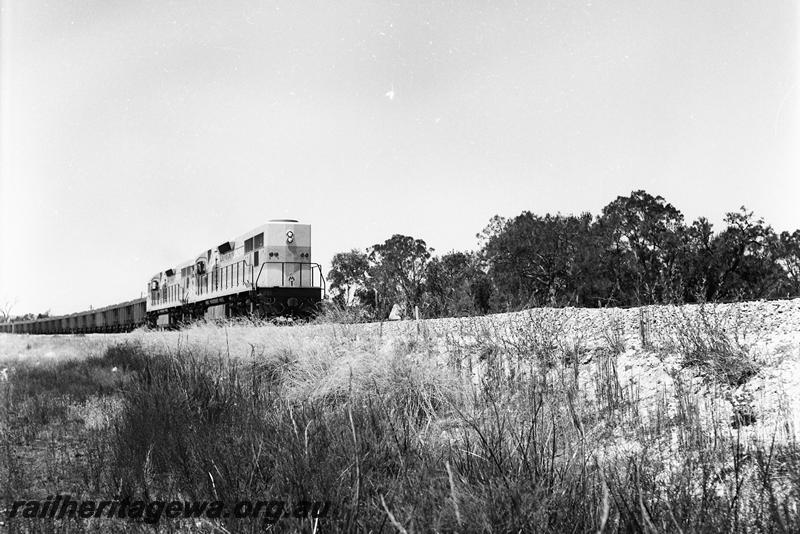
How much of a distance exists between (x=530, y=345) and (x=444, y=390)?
1376 millimetres

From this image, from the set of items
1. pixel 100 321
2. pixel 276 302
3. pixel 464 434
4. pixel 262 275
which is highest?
pixel 262 275

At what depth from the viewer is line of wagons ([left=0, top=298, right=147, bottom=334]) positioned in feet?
109

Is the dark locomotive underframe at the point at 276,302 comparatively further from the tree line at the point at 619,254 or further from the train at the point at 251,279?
the tree line at the point at 619,254

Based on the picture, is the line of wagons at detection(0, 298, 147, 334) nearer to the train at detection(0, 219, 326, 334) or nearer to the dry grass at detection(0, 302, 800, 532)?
the train at detection(0, 219, 326, 334)

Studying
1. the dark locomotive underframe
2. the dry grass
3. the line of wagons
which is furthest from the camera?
the line of wagons

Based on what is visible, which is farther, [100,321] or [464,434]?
[100,321]

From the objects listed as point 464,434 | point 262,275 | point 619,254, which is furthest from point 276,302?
point 619,254

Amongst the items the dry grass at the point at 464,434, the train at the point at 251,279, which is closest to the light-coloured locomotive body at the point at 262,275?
the train at the point at 251,279

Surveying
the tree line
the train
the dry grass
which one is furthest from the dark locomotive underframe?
the tree line

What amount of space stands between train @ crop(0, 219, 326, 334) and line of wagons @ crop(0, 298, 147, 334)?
5804 mm

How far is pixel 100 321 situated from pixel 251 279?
26.1 meters

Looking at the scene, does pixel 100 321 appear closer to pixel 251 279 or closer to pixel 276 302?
pixel 251 279

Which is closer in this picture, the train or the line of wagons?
the train

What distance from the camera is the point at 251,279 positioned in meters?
18.3
